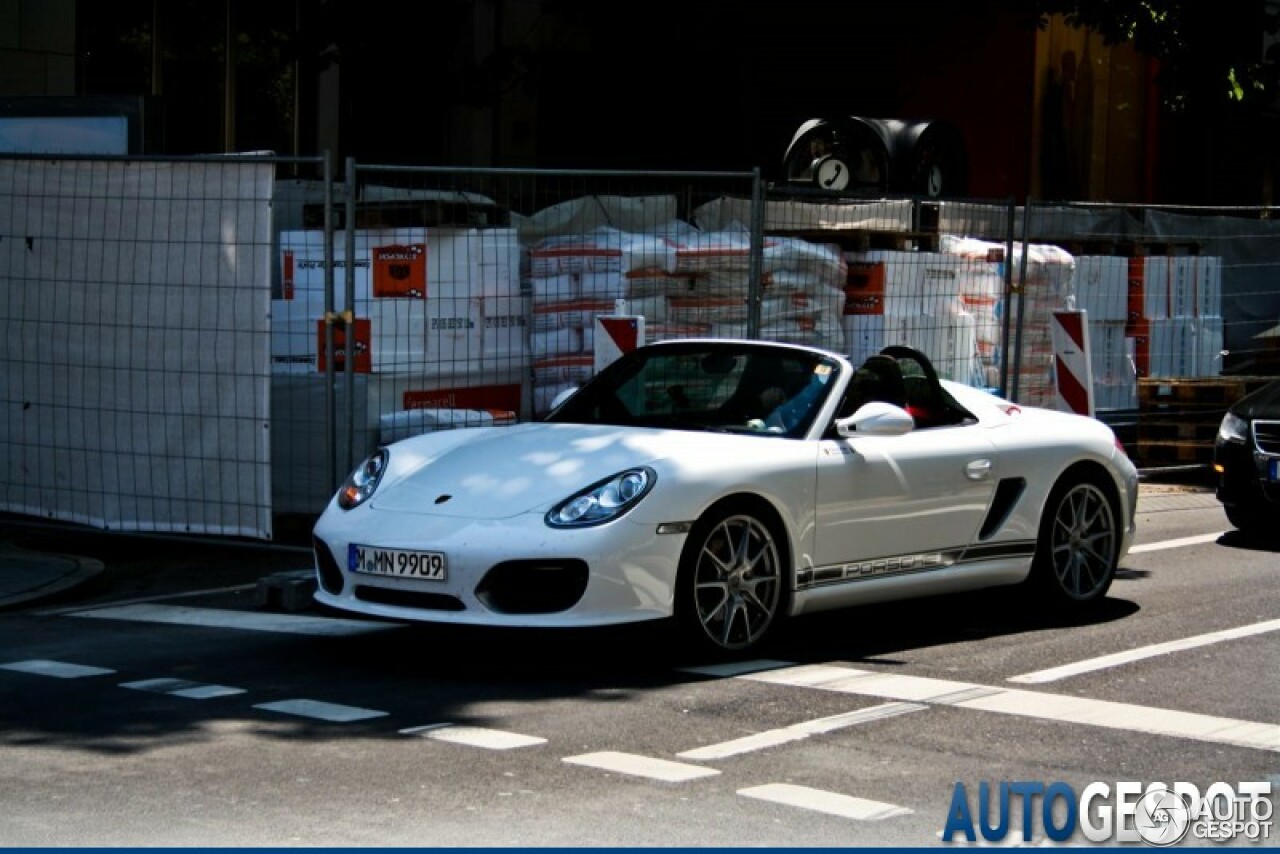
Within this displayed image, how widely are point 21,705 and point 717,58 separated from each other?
20933mm

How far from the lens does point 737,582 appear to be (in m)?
8.23

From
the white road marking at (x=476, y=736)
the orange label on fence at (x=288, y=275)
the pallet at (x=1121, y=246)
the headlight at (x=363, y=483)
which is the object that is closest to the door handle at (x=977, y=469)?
the headlight at (x=363, y=483)

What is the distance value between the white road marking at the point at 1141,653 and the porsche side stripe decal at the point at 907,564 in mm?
851

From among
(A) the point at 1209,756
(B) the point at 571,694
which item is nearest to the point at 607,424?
(B) the point at 571,694

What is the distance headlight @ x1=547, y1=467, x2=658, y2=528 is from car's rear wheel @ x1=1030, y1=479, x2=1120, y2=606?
2552 mm

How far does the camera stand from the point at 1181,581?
10898mm

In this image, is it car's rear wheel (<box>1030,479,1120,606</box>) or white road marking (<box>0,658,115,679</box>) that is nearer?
white road marking (<box>0,658,115,679</box>)

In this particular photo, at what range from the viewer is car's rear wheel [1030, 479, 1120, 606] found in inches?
379

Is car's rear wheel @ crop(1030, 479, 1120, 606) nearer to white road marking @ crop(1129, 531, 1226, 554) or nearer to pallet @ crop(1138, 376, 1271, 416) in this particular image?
white road marking @ crop(1129, 531, 1226, 554)

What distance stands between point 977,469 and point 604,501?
215cm

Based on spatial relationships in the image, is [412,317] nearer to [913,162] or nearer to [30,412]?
[30,412]

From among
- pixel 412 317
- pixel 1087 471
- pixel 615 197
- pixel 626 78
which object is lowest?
pixel 1087 471
